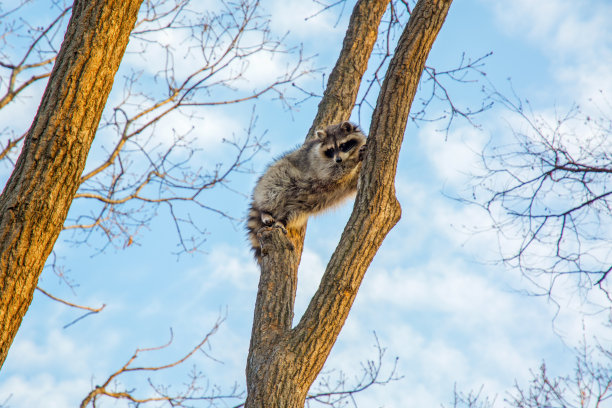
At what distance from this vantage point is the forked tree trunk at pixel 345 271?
2.84 meters

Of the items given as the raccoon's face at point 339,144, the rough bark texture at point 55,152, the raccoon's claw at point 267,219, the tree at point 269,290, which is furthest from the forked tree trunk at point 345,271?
the raccoon's face at point 339,144

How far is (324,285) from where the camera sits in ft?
9.67

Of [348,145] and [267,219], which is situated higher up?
[348,145]

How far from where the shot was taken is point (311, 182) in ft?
17.1

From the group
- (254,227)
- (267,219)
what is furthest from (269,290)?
(254,227)

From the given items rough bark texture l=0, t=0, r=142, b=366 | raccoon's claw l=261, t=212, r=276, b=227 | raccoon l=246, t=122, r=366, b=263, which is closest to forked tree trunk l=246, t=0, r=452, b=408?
rough bark texture l=0, t=0, r=142, b=366

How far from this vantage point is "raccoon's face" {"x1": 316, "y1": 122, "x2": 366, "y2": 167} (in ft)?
16.5

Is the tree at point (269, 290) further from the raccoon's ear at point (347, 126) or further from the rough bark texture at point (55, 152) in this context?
the raccoon's ear at point (347, 126)

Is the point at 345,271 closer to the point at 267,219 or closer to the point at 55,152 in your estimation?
the point at 55,152

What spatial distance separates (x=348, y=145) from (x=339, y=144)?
13cm

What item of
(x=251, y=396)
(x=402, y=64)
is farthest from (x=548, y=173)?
(x=251, y=396)

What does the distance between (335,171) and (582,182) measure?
2438mm

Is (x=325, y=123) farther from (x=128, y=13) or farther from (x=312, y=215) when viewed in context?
(x=128, y=13)

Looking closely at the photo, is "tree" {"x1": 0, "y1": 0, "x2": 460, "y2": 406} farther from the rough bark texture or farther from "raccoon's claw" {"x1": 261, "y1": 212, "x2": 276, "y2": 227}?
"raccoon's claw" {"x1": 261, "y1": 212, "x2": 276, "y2": 227}
